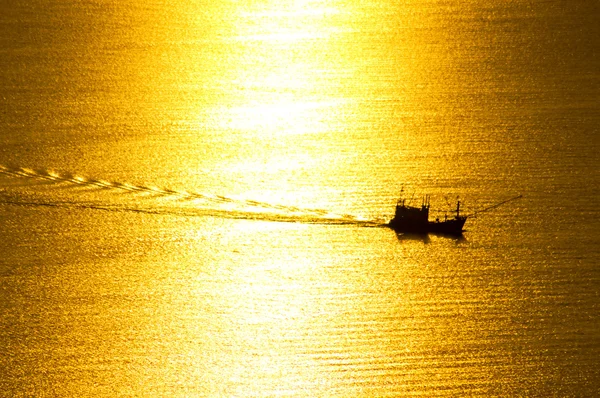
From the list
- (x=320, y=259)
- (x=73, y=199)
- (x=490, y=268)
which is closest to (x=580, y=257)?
(x=490, y=268)

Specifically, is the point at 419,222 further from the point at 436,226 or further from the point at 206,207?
the point at 206,207

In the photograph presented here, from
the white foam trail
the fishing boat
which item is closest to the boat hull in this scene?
the fishing boat

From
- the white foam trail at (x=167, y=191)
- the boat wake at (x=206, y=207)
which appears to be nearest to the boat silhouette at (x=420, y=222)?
the boat wake at (x=206, y=207)

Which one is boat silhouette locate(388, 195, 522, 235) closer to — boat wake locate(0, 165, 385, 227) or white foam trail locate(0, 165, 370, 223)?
boat wake locate(0, 165, 385, 227)

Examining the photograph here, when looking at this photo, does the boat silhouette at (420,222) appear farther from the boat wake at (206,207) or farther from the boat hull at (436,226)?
the boat wake at (206,207)

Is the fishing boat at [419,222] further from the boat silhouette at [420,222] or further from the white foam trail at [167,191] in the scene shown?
the white foam trail at [167,191]

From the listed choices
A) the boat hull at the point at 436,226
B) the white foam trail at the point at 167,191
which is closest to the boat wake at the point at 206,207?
the white foam trail at the point at 167,191

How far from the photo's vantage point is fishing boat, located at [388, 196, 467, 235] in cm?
1511

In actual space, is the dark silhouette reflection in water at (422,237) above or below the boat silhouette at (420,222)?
below

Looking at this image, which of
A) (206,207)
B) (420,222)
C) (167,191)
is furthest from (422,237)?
(167,191)

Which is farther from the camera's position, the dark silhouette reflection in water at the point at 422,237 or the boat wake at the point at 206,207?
the boat wake at the point at 206,207

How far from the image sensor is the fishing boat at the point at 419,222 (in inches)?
595

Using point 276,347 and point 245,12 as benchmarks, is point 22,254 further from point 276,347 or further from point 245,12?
point 245,12

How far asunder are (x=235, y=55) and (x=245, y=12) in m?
1.74
